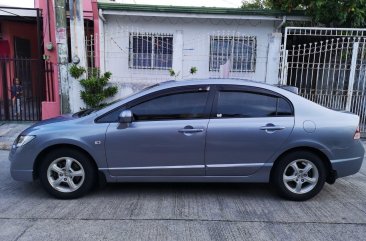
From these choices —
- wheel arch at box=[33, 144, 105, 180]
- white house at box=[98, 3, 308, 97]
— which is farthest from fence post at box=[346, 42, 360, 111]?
wheel arch at box=[33, 144, 105, 180]

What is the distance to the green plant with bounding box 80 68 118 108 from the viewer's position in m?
8.40

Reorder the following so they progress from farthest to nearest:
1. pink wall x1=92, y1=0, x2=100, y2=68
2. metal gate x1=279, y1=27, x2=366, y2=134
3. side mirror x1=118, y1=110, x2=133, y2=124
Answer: pink wall x1=92, y1=0, x2=100, y2=68, metal gate x1=279, y1=27, x2=366, y2=134, side mirror x1=118, y1=110, x2=133, y2=124

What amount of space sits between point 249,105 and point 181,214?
64.7 inches

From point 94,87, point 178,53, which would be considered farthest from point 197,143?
point 178,53

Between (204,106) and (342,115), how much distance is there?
1833 millimetres

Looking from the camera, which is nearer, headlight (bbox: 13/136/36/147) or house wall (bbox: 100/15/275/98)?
headlight (bbox: 13/136/36/147)

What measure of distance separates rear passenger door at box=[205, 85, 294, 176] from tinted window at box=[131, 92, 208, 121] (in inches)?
8.2

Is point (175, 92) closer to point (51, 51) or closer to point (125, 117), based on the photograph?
point (125, 117)

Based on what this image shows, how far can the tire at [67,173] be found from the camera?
178 inches

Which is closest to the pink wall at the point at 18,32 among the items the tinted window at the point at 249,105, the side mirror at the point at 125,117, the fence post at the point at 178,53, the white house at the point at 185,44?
the white house at the point at 185,44

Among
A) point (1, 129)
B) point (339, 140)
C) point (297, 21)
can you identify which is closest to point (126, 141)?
point (339, 140)

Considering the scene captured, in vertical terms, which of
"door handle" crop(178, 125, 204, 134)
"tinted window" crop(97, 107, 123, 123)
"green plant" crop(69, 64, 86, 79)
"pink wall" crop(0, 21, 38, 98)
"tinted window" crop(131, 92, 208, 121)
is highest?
"pink wall" crop(0, 21, 38, 98)

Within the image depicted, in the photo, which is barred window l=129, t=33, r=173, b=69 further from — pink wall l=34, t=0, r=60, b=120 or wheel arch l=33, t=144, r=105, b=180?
wheel arch l=33, t=144, r=105, b=180

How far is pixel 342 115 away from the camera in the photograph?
15.3ft
